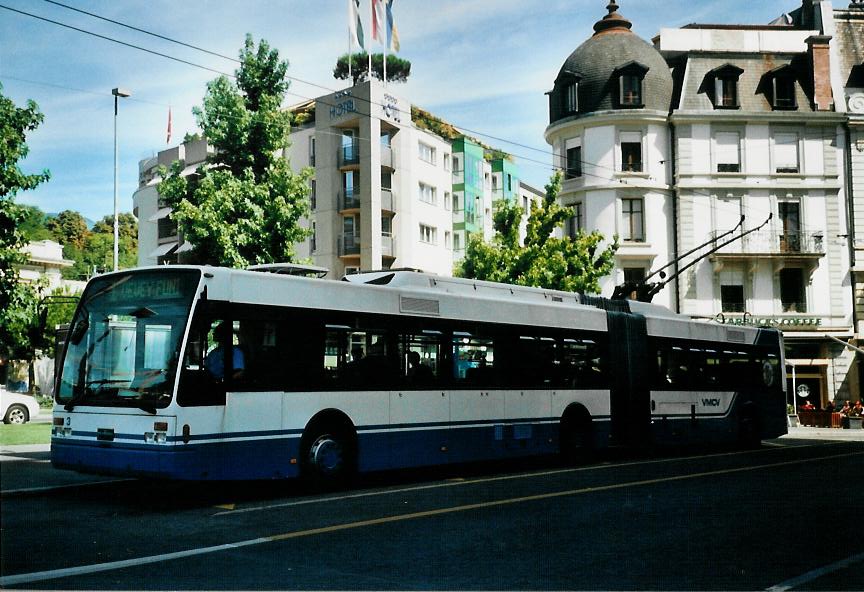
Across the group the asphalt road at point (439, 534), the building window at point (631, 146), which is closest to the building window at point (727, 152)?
the building window at point (631, 146)

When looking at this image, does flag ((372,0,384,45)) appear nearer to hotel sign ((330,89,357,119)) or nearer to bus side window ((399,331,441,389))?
hotel sign ((330,89,357,119))

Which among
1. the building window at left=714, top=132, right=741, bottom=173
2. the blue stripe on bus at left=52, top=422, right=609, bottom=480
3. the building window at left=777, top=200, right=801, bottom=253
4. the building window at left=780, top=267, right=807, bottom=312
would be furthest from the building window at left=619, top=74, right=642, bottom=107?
the blue stripe on bus at left=52, top=422, right=609, bottom=480

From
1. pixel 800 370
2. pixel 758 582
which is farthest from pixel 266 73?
pixel 800 370

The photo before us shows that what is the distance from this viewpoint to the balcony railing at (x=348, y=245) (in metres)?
47.8

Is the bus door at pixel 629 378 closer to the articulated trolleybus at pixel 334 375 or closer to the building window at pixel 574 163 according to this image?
the articulated trolleybus at pixel 334 375

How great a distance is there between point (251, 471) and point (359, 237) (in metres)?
36.5

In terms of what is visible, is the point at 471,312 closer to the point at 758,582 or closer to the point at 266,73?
the point at 758,582

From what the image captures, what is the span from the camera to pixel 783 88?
152 ft

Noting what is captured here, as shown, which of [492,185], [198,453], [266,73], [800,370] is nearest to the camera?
[198,453]

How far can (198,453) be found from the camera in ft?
36.5

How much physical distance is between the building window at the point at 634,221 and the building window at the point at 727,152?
4285 millimetres

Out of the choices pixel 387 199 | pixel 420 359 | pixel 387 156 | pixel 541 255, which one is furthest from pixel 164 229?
pixel 420 359

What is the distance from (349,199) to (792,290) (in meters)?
21.8

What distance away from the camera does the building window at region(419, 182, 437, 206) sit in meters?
53.1
